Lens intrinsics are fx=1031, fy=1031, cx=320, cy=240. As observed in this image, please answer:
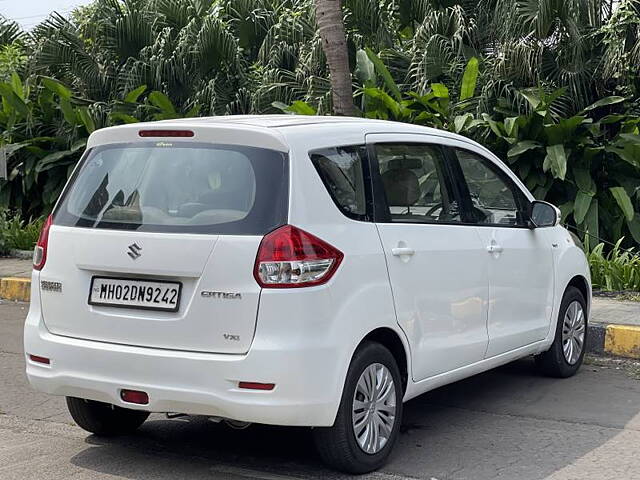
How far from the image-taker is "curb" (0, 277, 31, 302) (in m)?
10.8

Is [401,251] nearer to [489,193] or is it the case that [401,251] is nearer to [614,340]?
[489,193]

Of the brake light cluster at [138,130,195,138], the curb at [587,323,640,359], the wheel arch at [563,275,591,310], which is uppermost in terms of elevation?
the brake light cluster at [138,130,195,138]

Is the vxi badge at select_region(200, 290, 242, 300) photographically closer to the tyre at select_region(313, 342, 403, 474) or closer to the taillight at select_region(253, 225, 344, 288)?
the taillight at select_region(253, 225, 344, 288)

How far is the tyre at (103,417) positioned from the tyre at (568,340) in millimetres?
2821

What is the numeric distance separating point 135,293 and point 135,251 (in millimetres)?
193

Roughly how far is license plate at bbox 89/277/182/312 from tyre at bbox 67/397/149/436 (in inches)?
30.8

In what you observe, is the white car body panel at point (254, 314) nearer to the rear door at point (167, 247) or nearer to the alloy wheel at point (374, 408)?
the rear door at point (167, 247)

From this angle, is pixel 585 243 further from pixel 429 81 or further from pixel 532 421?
pixel 532 421

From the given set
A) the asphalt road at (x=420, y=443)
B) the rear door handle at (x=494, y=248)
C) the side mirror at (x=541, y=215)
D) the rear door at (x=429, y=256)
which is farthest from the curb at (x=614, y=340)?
the rear door at (x=429, y=256)

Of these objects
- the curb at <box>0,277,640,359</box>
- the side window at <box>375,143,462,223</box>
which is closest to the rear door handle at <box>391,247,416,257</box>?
the side window at <box>375,143,462,223</box>

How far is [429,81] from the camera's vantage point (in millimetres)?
12859

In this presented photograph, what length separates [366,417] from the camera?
489cm

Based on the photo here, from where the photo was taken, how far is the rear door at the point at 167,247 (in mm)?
4555

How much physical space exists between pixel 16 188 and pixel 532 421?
10.4 meters
